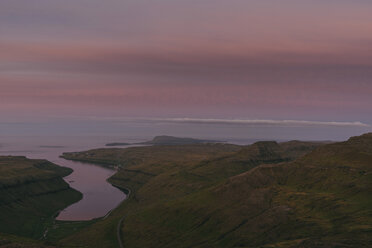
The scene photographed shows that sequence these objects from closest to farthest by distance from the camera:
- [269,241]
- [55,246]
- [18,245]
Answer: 1. [18,245]
2. [55,246]
3. [269,241]

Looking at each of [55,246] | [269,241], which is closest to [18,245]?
[55,246]

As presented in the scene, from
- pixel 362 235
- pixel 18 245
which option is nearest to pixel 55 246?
pixel 18 245

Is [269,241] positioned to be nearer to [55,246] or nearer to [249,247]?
[249,247]

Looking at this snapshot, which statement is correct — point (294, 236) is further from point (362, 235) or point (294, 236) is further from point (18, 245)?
point (18, 245)

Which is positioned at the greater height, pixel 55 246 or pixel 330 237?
pixel 330 237

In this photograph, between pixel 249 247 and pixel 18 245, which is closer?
pixel 18 245

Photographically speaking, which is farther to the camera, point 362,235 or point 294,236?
point 294,236

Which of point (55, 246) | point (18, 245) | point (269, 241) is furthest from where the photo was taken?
point (269, 241)

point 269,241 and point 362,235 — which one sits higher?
point 362,235
